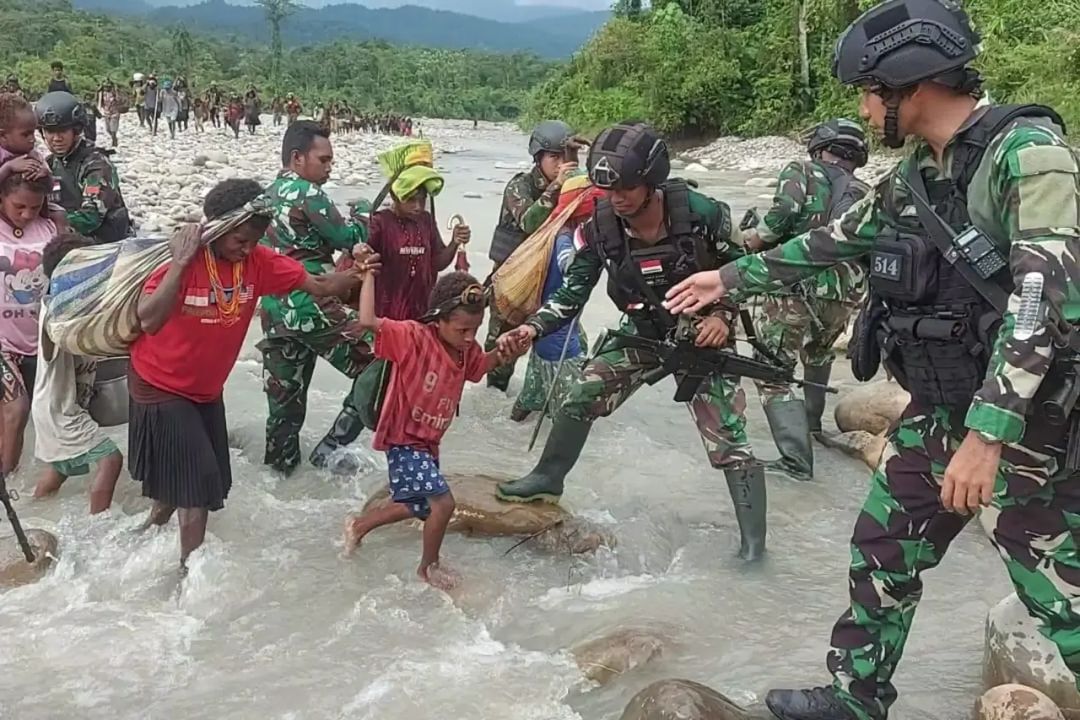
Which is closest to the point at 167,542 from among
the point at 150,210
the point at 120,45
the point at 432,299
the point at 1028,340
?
the point at 432,299

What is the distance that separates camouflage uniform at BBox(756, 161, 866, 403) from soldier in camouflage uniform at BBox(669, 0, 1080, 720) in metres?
2.52

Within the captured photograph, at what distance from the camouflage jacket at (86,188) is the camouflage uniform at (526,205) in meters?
2.24

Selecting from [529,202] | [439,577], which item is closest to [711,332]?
[439,577]

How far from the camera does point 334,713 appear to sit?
11.9 ft

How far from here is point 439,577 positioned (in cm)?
453

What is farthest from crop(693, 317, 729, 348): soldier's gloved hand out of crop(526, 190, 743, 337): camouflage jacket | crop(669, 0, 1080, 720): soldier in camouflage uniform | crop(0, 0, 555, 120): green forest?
crop(0, 0, 555, 120): green forest

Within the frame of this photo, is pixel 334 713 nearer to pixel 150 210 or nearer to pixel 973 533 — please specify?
pixel 973 533

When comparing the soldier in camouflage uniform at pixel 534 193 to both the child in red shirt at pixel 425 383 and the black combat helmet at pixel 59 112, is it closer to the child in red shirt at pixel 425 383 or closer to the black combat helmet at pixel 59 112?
the child in red shirt at pixel 425 383

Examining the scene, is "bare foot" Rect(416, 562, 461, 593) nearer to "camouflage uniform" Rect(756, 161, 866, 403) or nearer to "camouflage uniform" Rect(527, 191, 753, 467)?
"camouflage uniform" Rect(527, 191, 753, 467)

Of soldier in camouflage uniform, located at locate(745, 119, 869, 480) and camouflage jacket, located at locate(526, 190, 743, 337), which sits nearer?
camouflage jacket, located at locate(526, 190, 743, 337)

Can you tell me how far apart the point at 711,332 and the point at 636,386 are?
52cm

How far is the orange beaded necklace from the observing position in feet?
13.6

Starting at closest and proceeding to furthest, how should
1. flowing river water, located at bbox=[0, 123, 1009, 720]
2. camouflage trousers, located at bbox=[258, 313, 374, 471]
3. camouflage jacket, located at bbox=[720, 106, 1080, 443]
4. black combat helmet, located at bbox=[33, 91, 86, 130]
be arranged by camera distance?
1. camouflage jacket, located at bbox=[720, 106, 1080, 443]
2. flowing river water, located at bbox=[0, 123, 1009, 720]
3. camouflage trousers, located at bbox=[258, 313, 374, 471]
4. black combat helmet, located at bbox=[33, 91, 86, 130]

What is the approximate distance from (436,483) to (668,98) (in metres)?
34.8
